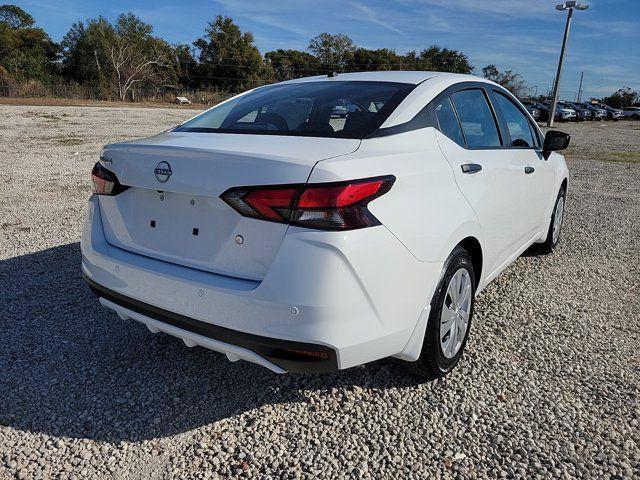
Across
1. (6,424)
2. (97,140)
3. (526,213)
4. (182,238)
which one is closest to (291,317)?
(182,238)

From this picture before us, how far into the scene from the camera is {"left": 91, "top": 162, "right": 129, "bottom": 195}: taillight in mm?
2500

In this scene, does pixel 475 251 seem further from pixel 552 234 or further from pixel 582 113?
pixel 582 113

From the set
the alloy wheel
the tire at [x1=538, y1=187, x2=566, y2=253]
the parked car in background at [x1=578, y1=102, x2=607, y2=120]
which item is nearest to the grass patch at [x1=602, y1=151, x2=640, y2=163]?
the tire at [x1=538, y1=187, x2=566, y2=253]

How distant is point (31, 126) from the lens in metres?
17.6

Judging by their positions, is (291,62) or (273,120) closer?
(273,120)

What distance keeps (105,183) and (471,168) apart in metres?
1.93

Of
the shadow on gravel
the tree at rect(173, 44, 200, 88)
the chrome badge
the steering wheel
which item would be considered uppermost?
the tree at rect(173, 44, 200, 88)

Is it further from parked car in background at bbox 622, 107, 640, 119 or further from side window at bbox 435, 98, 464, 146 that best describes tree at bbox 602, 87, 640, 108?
side window at bbox 435, 98, 464, 146

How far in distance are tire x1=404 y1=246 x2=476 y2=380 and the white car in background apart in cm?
1

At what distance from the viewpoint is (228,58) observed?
204ft

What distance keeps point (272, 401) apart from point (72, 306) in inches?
72.3

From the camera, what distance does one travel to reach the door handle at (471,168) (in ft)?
8.93

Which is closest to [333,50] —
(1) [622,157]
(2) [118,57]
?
(2) [118,57]

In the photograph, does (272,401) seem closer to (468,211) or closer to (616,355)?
(468,211)
